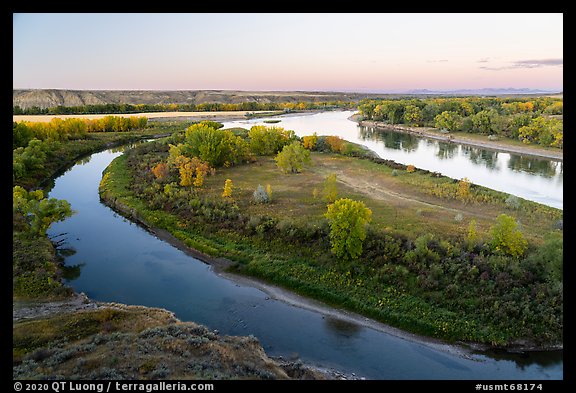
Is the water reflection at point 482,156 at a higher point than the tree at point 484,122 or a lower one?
lower

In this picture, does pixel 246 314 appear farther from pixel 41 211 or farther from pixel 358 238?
pixel 41 211

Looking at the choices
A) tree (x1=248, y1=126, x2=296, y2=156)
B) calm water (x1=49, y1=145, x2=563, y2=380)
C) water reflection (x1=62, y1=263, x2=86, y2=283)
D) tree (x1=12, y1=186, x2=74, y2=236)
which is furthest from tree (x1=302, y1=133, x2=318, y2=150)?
water reflection (x1=62, y1=263, x2=86, y2=283)

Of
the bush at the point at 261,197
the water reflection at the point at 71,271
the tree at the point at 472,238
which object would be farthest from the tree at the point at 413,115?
the water reflection at the point at 71,271

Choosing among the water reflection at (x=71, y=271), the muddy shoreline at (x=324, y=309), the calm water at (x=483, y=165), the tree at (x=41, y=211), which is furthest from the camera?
the calm water at (x=483, y=165)

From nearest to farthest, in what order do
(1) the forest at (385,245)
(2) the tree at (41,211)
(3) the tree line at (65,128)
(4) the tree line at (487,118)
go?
(1) the forest at (385,245) → (2) the tree at (41,211) → (3) the tree line at (65,128) → (4) the tree line at (487,118)

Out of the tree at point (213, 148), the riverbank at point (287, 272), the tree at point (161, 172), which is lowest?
the riverbank at point (287, 272)

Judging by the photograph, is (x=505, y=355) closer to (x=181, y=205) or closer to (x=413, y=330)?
(x=413, y=330)

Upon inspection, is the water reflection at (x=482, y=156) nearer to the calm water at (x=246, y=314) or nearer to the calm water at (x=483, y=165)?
the calm water at (x=483, y=165)

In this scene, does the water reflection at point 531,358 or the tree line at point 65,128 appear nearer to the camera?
the water reflection at point 531,358
